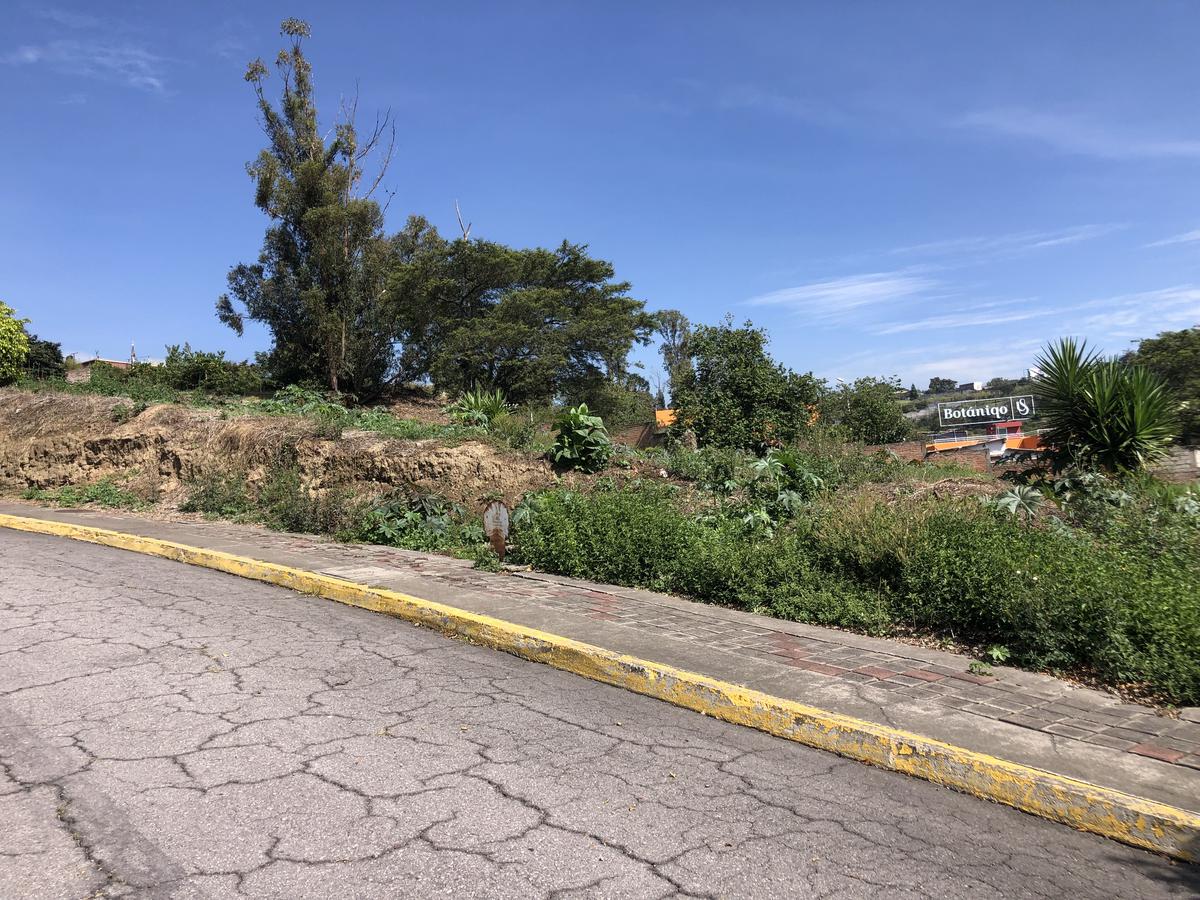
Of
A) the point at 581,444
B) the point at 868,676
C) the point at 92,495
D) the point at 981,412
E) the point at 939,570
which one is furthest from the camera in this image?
the point at 981,412

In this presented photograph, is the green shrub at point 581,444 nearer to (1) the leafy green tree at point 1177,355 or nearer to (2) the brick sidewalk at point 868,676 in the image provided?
(2) the brick sidewalk at point 868,676

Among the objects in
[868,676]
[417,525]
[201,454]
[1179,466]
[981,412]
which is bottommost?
[868,676]

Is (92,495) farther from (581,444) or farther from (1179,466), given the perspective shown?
(1179,466)

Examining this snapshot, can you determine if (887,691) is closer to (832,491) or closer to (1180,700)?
(1180,700)

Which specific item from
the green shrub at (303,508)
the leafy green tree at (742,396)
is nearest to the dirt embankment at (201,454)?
the green shrub at (303,508)

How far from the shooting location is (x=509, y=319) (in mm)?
30656

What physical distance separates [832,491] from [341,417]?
28.8ft

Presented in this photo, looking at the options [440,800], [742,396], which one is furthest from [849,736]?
[742,396]

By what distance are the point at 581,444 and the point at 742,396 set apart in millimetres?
12844

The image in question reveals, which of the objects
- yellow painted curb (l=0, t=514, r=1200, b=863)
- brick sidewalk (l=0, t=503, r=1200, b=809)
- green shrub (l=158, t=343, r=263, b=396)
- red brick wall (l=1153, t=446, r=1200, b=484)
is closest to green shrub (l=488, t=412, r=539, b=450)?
brick sidewalk (l=0, t=503, r=1200, b=809)

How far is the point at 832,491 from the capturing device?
398 inches

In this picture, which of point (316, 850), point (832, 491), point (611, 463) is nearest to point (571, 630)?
point (316, 850)

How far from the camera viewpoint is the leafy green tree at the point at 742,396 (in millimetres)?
23375

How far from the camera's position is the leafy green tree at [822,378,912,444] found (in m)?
42.7
